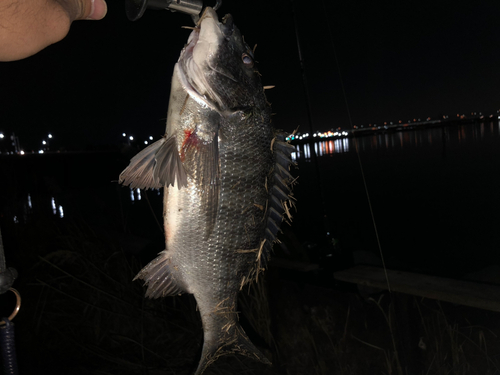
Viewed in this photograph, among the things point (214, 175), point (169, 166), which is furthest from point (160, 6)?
point (214, 175)

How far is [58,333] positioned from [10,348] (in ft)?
12.0

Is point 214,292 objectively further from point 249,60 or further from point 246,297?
point 246,297

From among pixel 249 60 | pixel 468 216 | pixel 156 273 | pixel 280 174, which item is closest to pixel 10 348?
pixel 156 273

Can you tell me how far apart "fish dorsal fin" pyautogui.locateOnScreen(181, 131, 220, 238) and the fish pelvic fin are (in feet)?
1.23

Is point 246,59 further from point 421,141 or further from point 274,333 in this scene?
point 421,141

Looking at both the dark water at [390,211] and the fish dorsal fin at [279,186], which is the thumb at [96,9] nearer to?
the fish dorsal fin at [279,186]

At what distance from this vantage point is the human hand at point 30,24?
1.09 m

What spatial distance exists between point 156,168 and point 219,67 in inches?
27.3

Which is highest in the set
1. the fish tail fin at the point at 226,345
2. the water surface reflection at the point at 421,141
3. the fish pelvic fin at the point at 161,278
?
the water surface reflection at the point at 421,141

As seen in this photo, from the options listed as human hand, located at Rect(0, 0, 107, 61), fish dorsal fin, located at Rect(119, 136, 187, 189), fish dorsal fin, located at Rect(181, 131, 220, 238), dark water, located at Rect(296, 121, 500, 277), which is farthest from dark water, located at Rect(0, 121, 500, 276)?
human hand, located at Rect(0, 0, 107, 61)

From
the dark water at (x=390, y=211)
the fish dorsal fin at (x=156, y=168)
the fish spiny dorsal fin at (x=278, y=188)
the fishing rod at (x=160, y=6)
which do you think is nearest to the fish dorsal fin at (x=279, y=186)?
the fish spiny dorsal fin at (x=278, y=188)

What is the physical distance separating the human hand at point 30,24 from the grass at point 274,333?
284 centimetres

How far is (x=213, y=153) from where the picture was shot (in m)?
1.70

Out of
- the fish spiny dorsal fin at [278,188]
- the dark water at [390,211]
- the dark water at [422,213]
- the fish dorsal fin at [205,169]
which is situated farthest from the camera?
the dark water at [422,213]
